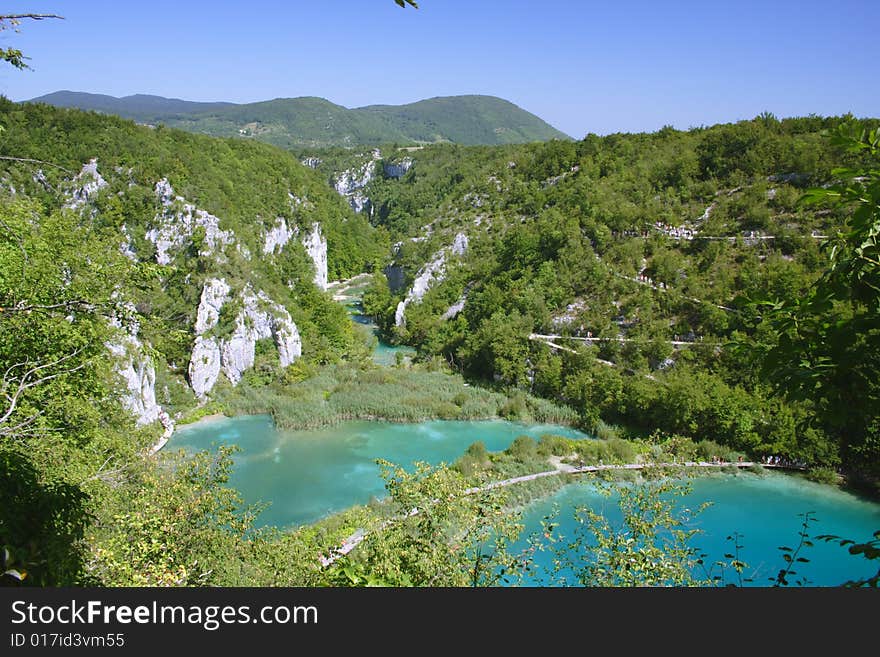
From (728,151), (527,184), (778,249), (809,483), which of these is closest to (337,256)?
(527,184)

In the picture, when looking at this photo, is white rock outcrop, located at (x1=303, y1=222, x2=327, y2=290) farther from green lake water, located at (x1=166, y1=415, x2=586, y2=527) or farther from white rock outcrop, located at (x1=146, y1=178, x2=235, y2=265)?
green lake water, located at (x1=166, y1=415, x2=586, y2=527)

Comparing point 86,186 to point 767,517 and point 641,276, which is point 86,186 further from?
point 767,517

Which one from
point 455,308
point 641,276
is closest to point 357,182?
point 455,308

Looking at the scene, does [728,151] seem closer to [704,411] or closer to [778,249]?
[778,249]

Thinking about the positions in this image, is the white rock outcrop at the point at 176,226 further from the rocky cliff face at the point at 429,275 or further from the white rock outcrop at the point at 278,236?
the rocky cliff face at the point at 429,275

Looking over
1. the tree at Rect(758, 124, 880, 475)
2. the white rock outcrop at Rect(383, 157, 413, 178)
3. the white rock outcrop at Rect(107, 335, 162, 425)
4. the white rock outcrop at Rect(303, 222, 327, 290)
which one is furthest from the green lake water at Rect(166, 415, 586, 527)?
the white rock outcrop at Rect(383, 157, 413, 178)

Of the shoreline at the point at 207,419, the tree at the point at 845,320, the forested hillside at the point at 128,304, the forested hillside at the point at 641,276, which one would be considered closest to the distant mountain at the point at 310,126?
the forested hillside at the point at 128,304
